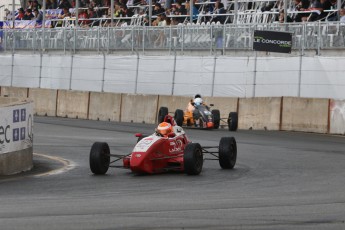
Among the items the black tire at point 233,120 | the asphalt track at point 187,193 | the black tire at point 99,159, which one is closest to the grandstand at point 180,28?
the black tire at point 233,120

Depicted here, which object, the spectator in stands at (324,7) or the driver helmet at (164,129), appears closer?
the driver helmet at (164,129)

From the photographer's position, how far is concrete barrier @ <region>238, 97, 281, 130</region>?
1205 inches

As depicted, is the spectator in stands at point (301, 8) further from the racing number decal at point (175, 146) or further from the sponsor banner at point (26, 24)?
the racing number decal at point (175, 146)

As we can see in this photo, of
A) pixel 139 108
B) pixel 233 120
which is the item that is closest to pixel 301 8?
pixel 139 108

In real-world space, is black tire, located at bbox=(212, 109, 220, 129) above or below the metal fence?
below

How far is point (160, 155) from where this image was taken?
17.7 m

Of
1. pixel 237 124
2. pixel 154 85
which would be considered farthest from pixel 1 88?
pixel 237 124

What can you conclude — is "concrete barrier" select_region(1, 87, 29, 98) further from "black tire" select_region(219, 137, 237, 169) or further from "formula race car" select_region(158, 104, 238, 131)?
"black tire" select_region(219, 137, 237, 169)

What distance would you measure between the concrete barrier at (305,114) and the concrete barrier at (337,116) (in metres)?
0.16

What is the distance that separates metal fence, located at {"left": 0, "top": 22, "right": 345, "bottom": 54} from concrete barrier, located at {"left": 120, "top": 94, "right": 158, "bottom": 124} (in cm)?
230

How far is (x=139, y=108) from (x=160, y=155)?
17.7m

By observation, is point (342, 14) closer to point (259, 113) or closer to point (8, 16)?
point (259, 113)

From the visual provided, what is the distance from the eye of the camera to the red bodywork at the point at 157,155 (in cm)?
1738

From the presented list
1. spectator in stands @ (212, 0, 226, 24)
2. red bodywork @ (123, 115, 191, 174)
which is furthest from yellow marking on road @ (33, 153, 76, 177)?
spectator in stands @ (212, 0, 226, 24)
